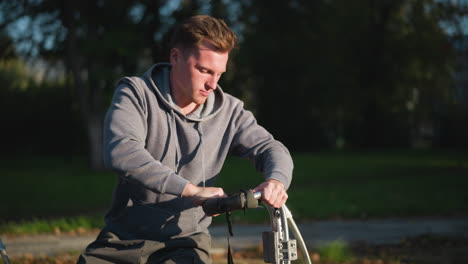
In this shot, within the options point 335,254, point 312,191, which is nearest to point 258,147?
point 335,254

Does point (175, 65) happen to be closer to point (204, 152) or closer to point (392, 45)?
point (204, 152)

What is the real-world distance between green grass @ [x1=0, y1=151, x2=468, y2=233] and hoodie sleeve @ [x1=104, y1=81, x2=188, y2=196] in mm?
4711

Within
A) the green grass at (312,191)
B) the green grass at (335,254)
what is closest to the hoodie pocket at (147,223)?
the green grass at (335,254)

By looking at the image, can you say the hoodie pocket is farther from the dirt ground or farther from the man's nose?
the dirt ground

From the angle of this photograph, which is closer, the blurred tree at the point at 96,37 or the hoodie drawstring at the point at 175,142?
the hoodie drawstring at the point at 175,142

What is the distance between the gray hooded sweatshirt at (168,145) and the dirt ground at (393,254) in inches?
82.1

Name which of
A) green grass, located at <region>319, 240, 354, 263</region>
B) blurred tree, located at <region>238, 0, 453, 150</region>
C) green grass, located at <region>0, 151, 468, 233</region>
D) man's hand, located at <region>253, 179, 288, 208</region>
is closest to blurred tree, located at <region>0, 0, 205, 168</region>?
green grass, located at <region>0, 151, 468, 233</region>

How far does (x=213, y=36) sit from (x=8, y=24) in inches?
614

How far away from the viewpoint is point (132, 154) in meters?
2.45

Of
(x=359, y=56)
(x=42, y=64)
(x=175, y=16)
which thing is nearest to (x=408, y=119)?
(x=359, y=56)

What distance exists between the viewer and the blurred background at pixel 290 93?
11.2 m

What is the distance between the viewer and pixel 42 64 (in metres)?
18.9

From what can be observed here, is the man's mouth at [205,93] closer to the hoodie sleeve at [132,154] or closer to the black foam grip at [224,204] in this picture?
the hoodie sleeve at [132,154]

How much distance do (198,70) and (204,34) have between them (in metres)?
0.18
